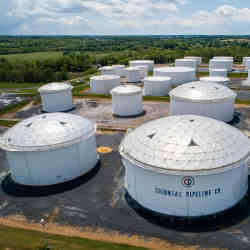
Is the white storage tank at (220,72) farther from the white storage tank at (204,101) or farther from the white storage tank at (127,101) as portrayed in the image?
the white storage tank at (127,101)

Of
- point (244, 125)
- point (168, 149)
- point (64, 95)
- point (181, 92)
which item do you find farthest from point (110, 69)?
point (168, 149)

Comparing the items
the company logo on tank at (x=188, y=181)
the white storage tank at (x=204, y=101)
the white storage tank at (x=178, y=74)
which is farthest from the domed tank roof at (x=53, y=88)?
the company logo on tank at (x=188, y=181)

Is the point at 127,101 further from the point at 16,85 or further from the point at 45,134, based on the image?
the point at 16,85

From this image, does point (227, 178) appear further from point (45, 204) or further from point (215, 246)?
point (45, 204)

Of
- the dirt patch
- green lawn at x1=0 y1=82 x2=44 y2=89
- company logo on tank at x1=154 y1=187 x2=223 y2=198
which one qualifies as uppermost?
green lawn at x1=0 y1=82 x2=44 y2=89

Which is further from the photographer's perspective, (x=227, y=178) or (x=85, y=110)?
(x=85, y=110)

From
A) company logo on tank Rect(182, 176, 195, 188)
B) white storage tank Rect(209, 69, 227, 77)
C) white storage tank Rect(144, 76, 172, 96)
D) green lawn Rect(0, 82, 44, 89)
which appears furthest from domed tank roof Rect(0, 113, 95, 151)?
green lawn Rect(0, 82, 44, 89)

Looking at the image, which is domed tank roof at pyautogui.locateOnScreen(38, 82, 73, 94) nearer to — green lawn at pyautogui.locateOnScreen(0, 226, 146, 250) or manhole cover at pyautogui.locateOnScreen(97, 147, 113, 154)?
manhole cover at pyautogui.locateOnScreen(97, 147, 113, 154)

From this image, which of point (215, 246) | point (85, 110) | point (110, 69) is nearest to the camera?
→ point (215, 246)
